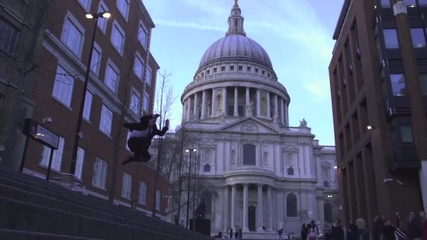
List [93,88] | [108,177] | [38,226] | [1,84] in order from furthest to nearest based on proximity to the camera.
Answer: [108,177], [93,88], [1,84], [38,226]

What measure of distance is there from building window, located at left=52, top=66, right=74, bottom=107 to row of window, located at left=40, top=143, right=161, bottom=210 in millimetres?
2144

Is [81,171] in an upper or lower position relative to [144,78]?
lower

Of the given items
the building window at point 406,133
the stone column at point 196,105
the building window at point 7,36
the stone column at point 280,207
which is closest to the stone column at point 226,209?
the stone column at point 280,207

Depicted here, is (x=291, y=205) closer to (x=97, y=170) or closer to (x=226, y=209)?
(x=226, y=209)

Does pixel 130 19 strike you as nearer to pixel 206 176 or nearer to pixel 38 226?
pixel 38 226

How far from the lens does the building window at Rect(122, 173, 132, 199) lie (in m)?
Result: 28.4

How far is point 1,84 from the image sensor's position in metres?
16.4

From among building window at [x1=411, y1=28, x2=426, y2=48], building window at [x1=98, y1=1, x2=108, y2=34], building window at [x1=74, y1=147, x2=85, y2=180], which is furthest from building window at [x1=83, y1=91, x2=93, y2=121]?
building window at [x1=411, y1=28, x2=426, y2=48]

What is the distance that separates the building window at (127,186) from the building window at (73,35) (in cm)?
1000

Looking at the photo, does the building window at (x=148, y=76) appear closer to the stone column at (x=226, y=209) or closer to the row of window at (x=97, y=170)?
the row of window at (x=97, y=170)

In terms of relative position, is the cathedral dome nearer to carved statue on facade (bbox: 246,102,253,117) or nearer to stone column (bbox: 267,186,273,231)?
carved statue on facade (bbox: 246,102,253,117)

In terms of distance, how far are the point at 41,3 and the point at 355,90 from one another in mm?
28501

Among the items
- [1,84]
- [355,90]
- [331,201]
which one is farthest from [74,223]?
[331,201]

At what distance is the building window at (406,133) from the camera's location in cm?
2747
